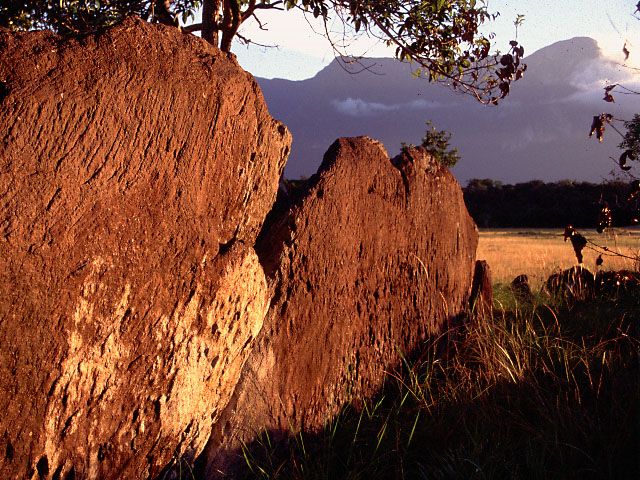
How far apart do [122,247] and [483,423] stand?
7.76ft

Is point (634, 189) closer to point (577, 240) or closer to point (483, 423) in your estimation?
point (577, 240)

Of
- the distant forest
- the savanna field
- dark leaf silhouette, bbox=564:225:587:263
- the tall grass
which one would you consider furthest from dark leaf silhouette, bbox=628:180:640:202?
the distant forest

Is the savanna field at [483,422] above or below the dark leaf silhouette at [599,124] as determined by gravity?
below

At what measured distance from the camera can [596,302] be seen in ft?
25.2

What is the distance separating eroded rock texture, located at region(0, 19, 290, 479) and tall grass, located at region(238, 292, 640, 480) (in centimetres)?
65

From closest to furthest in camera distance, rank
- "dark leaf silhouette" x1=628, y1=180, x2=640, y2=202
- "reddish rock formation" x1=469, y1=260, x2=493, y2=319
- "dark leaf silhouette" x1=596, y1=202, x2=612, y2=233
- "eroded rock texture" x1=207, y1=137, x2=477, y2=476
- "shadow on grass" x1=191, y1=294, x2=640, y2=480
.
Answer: "shadow on grass" x1=191, y1=294, x2=640, y2=480
"eroded rock texture" x1=207, y1=137, x2=477, y2=476
"reddish rock formation" x1=469, y1=260, x2=493, y2=319
"dark leaf silhouette" x1=628, y1=180, x2=640, y2=202
"dark leaf silhouette" x1=596, y1=202, x2=612, y2=233

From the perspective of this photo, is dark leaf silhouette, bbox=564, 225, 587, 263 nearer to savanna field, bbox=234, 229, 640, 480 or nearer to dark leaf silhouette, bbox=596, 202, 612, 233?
dark leaf silhouette, bbox=596, 202, 612, 233

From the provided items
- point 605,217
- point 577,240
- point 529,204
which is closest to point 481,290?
point 577,240

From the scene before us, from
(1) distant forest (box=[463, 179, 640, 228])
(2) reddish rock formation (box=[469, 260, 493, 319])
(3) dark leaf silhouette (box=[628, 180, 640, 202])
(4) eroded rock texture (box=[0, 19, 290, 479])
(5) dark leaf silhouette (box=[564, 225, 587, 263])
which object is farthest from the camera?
(1) distant forest (box=[463, 179, 640, 228])

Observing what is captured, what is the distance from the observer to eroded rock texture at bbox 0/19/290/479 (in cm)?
316

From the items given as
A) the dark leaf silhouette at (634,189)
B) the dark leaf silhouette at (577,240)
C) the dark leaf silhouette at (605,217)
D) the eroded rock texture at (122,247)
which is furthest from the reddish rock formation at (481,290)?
the eroded rock texture at (122,247)

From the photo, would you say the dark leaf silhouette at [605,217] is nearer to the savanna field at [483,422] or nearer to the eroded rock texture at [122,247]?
the savanna field at [483,422]

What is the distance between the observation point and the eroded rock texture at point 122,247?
→ 3158 mm

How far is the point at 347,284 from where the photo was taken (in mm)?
4629
